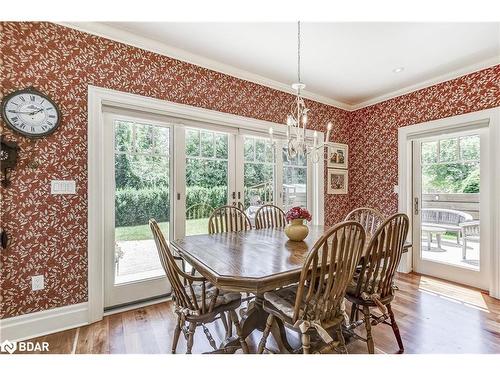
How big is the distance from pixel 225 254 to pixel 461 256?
3271mm

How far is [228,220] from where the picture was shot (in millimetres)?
2607

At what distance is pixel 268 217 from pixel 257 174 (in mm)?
738

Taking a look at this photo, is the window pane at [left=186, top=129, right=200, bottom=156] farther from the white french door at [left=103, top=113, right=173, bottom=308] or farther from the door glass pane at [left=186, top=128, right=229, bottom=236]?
the white french door at [left=103, top=113, right=173, bottom=308]

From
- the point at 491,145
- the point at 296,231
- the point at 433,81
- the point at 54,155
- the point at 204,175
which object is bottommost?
the point at 296,231

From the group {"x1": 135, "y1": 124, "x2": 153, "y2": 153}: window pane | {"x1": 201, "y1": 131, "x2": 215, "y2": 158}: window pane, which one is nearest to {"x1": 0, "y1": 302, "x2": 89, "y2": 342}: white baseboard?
{"x1": 135, "y1": 124, "x2": 153, "y2": 153}: window pane

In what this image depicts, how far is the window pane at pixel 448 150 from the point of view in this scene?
318 cm

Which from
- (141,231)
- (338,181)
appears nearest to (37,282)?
(141,231)

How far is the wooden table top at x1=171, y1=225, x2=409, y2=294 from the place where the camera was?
3.96ft

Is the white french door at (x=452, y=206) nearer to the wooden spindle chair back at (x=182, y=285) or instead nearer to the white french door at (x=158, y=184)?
the white french door at (x=158, y=184)

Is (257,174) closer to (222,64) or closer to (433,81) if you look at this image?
(222,64)
